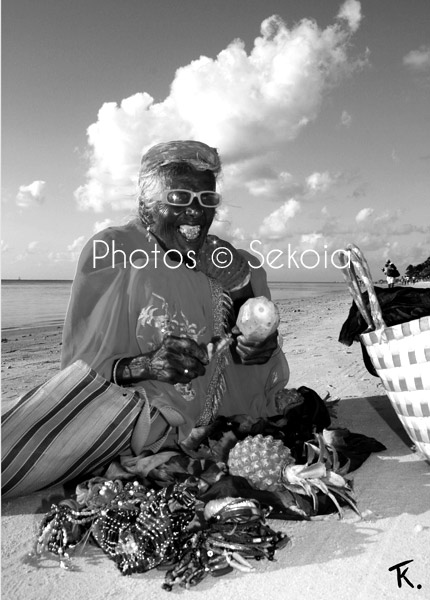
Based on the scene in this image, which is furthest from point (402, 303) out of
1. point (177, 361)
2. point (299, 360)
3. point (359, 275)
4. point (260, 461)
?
point (299, 360)

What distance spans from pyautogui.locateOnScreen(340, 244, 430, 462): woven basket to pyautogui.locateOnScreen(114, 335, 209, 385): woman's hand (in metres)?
0.87

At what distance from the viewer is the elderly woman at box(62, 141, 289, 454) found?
119 inches

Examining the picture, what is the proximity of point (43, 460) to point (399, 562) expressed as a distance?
1.66 meters

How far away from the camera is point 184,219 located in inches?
126

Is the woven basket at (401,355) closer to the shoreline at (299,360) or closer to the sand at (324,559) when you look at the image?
the sand at (324,559)

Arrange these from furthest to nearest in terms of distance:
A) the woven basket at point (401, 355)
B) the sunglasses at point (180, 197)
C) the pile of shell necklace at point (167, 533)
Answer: the sunglasses at point (180, 197)
the woven basket at point (401, 355)
the pile of shell necklace at point (167, 533)

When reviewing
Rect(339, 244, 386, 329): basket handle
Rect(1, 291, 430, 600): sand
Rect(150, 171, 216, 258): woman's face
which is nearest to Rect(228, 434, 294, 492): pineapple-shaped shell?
Rect(1, 291, 430, 600): sand

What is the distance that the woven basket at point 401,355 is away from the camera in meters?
2.52

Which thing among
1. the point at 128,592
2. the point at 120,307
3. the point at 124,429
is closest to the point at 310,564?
the point at 128,592

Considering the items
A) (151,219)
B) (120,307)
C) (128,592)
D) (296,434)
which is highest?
(151,219)

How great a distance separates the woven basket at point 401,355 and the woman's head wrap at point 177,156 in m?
1.04

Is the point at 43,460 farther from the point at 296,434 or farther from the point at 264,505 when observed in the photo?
the point at 296,434

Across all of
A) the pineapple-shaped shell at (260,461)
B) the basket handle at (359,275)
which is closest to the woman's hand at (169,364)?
the pineapple-shaped shell at (260,461)

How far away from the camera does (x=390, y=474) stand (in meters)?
2.89
